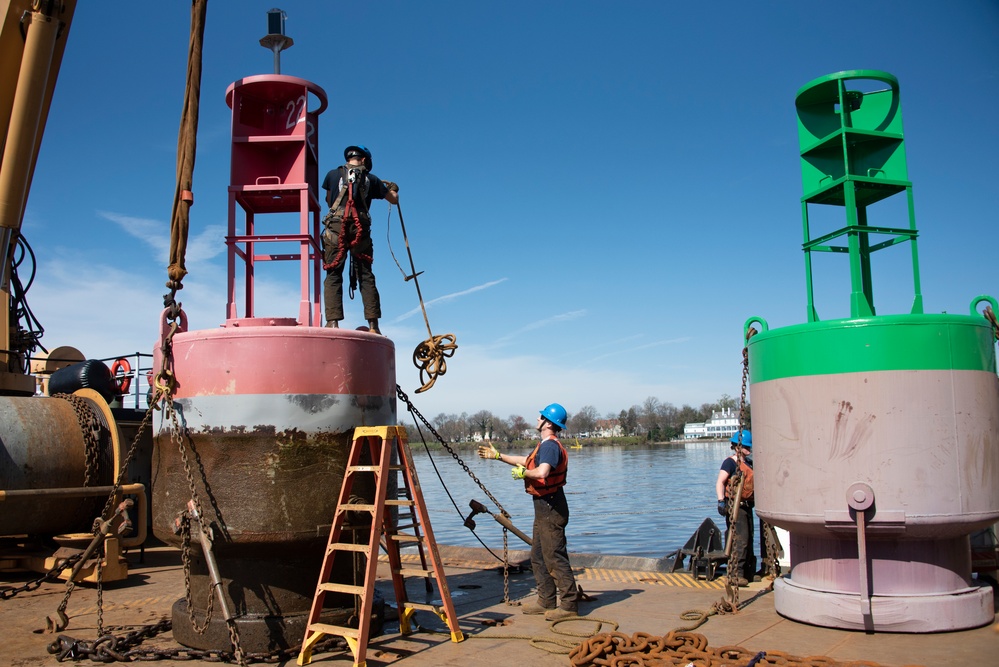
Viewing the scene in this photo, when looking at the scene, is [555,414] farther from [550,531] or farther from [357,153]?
[357,153]

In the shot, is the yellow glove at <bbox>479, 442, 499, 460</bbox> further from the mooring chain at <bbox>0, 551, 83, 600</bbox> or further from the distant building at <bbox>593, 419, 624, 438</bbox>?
the distant building at <bbox>593, 419, 624, 438</bbox>

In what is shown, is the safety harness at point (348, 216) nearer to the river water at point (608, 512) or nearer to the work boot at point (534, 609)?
the river water at point (608, 512)

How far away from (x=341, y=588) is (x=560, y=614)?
222 cm

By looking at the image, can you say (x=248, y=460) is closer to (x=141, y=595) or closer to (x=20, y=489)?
(x=141, y=595)

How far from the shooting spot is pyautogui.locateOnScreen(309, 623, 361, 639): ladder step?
575 cm

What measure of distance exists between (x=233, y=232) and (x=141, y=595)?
13.8 feet

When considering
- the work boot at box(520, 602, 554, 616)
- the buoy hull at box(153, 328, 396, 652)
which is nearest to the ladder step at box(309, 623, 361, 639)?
the buoy hull at box(153, 328, 396, 652)

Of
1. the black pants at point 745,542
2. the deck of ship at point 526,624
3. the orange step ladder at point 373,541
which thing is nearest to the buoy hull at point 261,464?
the orange step ladder at point 373,541

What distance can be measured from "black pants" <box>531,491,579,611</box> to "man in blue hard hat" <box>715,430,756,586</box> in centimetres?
220

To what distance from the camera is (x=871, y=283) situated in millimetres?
7191

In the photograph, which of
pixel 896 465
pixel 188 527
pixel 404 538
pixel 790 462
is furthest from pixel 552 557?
pixel 188 527

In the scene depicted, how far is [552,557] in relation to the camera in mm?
7500

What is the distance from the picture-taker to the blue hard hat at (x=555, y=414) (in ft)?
25.8

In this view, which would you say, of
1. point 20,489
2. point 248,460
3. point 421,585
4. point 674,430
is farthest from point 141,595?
point 674,430
